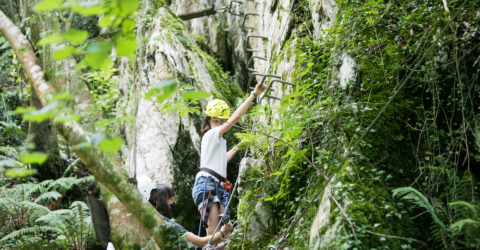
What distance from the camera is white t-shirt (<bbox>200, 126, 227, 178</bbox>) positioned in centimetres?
484

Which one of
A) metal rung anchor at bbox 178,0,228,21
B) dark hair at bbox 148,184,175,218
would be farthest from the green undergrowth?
metal rung anchor at bbox 178,0,228,21

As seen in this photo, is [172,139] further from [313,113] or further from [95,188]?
[313,113]

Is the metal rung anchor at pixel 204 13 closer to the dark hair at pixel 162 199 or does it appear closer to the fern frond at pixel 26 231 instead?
the fern frond at pixel 26 231

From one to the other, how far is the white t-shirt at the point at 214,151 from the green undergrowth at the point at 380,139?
15.8 inches

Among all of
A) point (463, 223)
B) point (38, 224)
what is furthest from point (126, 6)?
point (38, 224)

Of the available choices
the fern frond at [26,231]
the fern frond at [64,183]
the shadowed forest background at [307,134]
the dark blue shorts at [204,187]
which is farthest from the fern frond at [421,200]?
the fern frond at [64,183]

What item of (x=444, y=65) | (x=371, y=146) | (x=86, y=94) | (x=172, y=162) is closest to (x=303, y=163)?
(x=371, y=146)

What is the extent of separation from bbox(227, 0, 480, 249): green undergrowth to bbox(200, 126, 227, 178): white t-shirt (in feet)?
1.32

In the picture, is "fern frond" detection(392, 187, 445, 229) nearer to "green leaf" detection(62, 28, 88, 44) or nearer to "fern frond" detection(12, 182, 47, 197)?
"green leaf" detection(62, 28, 88, 44)

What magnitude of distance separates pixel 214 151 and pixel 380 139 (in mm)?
2046

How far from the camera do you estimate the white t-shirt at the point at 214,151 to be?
484cm

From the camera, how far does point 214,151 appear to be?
4898 millimetres

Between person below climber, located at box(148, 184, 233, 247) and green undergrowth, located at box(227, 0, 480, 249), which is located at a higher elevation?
green undergrowth, located at box(227, 0, 480, 249)

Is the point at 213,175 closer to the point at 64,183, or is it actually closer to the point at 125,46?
the point at 125,46
